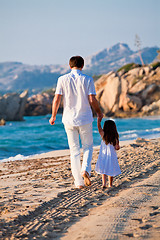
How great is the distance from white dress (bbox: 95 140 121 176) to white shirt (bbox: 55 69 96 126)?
0.66 meters

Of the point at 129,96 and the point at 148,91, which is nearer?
the point at 129,96

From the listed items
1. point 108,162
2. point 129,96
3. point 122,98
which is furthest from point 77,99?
point 129,96

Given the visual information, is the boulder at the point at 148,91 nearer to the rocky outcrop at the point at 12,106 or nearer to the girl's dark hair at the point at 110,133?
the rocky outcrop at the point at 12,106

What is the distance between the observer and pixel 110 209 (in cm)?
362

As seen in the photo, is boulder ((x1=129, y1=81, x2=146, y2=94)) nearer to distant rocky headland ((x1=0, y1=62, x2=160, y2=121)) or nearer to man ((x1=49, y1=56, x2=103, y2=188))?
distant rocky headland ((x1=0, y1=62, x2=160, y2=121))

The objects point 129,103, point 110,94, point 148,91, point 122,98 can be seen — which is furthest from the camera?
point 148,91

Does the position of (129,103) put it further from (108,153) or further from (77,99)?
(77,99)

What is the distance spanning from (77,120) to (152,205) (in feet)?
5.55

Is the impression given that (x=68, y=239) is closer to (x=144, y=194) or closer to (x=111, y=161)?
(x=144, y=194)

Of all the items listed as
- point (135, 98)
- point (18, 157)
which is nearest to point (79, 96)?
point (18, 157)

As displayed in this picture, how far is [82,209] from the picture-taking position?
3744mm

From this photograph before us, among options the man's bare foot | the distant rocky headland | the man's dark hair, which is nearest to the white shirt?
the man's dark hair

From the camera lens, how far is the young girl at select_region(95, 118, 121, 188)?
4.91 metres

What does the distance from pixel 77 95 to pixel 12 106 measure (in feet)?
141
